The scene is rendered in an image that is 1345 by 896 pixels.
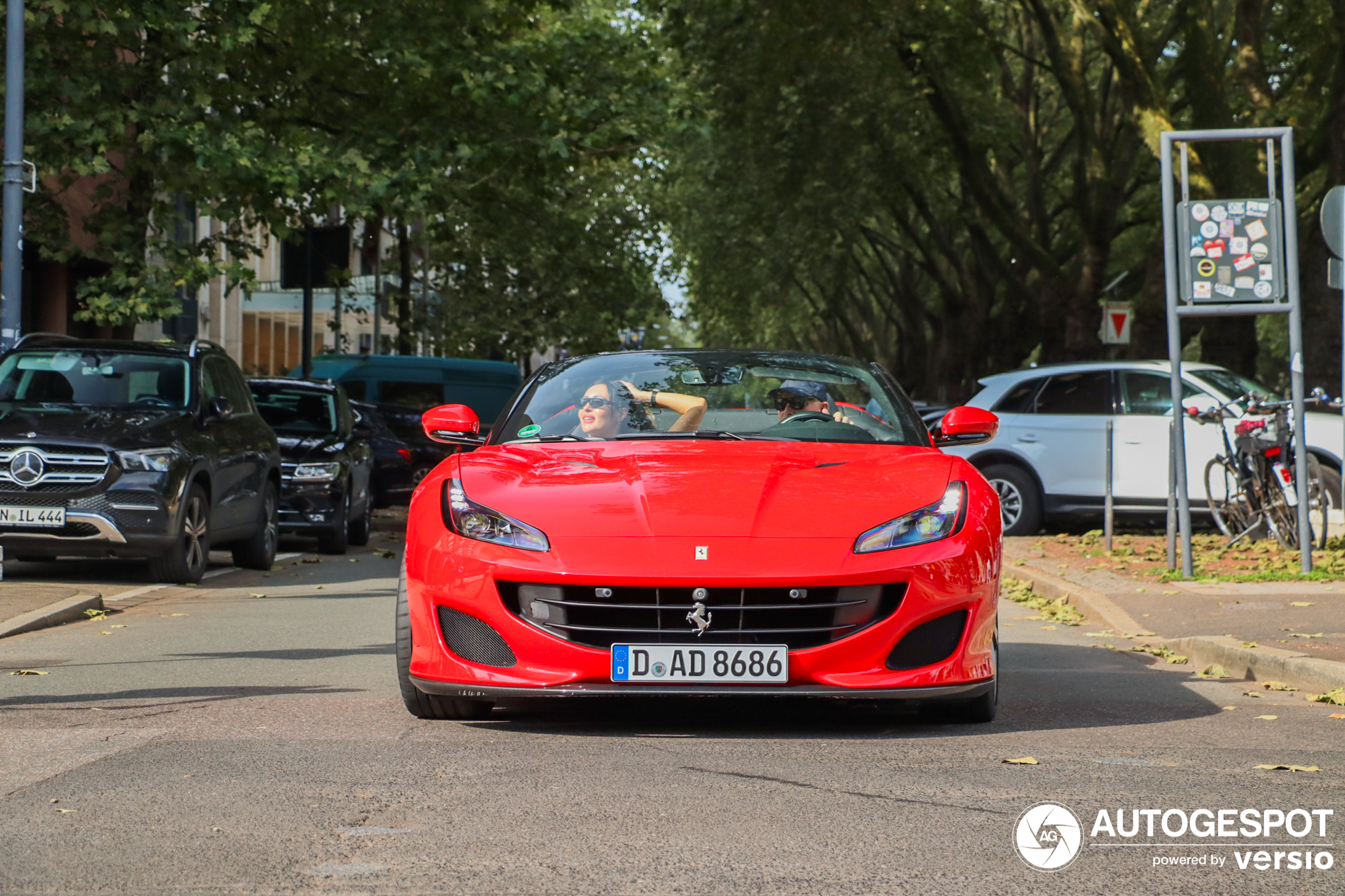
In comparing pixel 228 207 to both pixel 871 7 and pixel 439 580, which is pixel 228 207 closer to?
pixel 871 7

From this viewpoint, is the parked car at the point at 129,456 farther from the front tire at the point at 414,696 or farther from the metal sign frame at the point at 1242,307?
the metal sign frame at the point at 1242,307

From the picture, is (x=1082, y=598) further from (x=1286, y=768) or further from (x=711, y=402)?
(x=1286, y=768)

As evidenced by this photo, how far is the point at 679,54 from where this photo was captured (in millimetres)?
29797

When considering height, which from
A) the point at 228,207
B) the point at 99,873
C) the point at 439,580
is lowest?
the point at 99,873

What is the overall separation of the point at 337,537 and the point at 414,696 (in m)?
11.3

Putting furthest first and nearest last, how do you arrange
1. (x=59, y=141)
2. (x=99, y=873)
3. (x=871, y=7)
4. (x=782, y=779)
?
(x=871, y=7) → (x=59, y=141) → (x=782, y=779) → (x=99, y=873)

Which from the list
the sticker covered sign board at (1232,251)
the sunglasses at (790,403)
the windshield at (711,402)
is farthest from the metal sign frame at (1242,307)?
the sunglasses at (790,403)

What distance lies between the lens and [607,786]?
517 centimetres

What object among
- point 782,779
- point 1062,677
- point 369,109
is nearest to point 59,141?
point 369,109

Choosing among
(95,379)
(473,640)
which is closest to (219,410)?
(95,379)

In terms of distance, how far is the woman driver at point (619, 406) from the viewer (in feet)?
23.2

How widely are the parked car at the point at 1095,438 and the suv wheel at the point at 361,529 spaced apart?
602 cm

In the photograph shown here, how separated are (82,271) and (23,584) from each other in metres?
Answer: 22.4

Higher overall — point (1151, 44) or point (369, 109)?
point (1151, 44)
